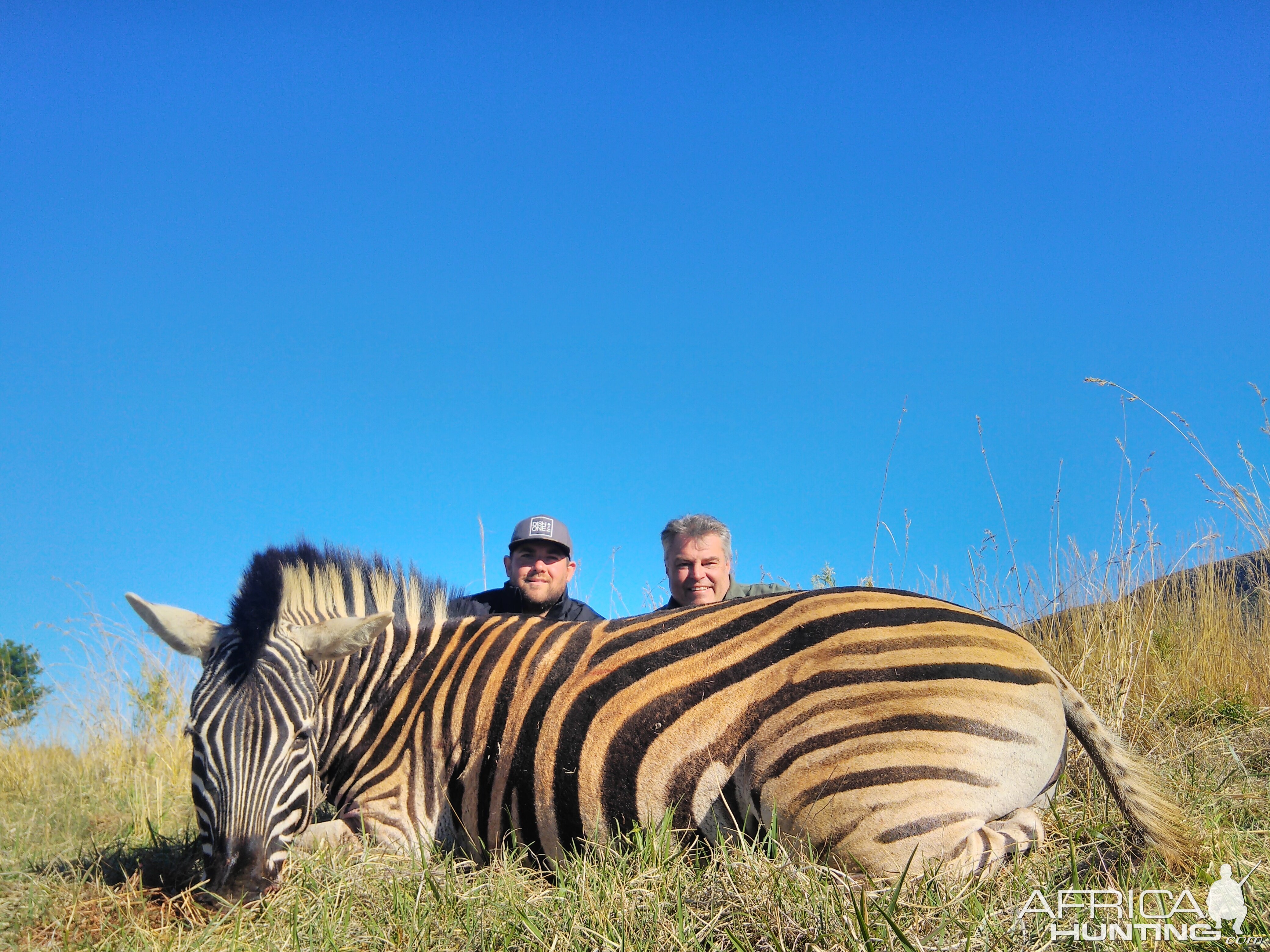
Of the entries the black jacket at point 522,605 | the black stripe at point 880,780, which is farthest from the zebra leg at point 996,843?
the black jacket at point 522,605

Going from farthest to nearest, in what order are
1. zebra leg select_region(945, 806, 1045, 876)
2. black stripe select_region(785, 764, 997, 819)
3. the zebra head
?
the zebra head, black stripe select_region(785, 764, 997, 819), zebra leg select_region(945, 806, 1045, 876)

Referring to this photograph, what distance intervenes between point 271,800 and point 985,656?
2.90 m

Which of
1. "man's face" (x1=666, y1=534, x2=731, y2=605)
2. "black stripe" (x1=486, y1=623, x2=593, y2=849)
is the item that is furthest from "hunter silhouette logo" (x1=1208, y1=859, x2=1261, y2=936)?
"man's face" (x1=666, y1=534, x2=731, y2=605)

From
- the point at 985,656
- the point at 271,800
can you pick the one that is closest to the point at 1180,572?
the point at 985,656

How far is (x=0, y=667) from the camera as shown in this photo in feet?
48.7

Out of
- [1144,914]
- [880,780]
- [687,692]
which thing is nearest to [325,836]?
[687,692]

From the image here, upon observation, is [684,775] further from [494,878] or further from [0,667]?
[0,667]

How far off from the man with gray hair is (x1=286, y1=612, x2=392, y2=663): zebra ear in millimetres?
3056

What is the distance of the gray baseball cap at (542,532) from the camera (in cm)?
652

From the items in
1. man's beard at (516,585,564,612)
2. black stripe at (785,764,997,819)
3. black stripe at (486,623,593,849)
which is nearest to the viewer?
black stripe at (785,764,997,819)

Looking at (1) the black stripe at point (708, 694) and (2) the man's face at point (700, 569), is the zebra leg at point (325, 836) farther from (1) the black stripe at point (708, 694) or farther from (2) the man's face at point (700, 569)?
(2) the man's face at point (700, 569)

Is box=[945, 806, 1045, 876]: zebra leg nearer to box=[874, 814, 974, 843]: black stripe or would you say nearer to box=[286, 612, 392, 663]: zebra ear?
box=[874, 814, 974, 843]: black stripe

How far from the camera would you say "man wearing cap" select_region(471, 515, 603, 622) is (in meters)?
6.59

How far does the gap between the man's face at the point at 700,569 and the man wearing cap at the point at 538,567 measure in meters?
0.90
